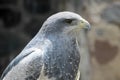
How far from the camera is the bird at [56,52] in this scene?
1743mm

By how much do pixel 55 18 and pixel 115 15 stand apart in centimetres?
258

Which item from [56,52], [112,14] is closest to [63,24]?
[56,52]

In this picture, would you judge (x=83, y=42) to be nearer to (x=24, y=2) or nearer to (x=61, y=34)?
(x=24, y=2)

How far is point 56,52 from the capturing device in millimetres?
1752

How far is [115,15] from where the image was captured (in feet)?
14.1

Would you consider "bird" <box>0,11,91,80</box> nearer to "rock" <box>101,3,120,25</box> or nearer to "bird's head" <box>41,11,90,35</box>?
"bird's head" <box>41,11,90,35</box>

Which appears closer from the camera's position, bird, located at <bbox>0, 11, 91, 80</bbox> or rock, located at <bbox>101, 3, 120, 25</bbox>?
bird, located at <bbox>0, 11, 91, 80</bbox>

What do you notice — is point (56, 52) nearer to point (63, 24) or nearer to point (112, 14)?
point (63, 24)

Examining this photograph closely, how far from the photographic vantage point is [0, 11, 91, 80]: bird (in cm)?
174

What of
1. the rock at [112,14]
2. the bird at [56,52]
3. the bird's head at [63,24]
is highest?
the bird's head at [63,24]

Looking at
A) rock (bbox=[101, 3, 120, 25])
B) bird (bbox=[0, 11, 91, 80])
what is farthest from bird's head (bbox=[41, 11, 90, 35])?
rock (bbox=[101, 3, 120, 25])

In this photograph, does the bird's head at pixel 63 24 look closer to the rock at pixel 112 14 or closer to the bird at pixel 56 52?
the bird at pixel 56 52

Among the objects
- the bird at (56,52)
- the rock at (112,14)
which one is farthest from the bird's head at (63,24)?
the rock at (112,14)

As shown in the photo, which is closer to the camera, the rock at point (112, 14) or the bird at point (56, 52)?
the bird at point (56, 52)
